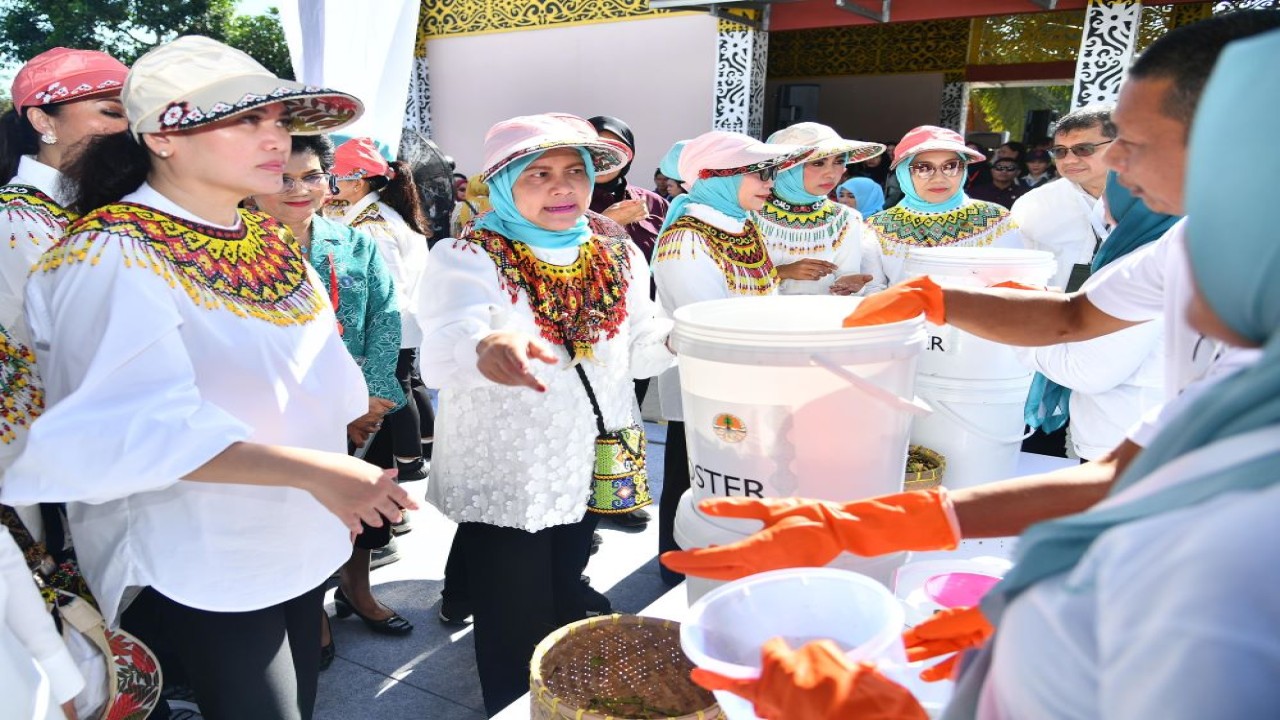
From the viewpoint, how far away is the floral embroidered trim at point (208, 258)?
135 cm

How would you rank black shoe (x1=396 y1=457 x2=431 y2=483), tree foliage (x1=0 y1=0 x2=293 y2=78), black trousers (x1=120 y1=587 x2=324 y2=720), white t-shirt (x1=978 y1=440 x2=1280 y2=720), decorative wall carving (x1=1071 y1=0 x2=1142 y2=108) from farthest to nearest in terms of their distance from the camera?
1. tree foliage (x1=0 y1=0 x2=293 y2=78)
2. decorative wall carving (x1=1071 y1=0 x2=1142 y2=108)
3. black shoe (x1=396 y1=457 x2=431 y2=483)
4. black trousers (x1=120 y1=587 x2=324 y2=720)
5. white t-shirt (x1=978 y1=440 x2=1280 y2=720)

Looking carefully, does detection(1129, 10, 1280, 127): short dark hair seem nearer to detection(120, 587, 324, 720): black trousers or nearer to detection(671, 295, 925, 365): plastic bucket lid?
detection(671, 295, 925, 365): plastic bucket lid

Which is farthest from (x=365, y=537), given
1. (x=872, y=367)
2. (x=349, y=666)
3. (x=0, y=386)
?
(x=872, y=367)

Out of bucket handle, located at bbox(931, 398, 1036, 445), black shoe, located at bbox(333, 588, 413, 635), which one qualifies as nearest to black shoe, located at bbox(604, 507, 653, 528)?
black shoe, located at bbox(333, 588, 413, 635)

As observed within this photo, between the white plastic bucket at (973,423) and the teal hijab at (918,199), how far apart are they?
64.4 inches

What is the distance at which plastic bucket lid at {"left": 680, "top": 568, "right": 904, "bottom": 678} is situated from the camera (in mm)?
1088

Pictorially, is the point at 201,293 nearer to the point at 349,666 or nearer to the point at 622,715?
the point at 622,715

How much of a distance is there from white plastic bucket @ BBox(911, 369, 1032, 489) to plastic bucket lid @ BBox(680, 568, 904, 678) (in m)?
1.30

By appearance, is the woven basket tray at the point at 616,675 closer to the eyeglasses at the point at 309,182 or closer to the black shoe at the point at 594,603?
the black shoe at the point at 594,603

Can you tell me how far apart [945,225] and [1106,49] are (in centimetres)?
434

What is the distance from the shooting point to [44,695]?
3.96 ft

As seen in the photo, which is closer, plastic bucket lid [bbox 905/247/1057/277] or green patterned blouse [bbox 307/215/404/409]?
plastic bucket lid [bbox 905/247/1057/277]

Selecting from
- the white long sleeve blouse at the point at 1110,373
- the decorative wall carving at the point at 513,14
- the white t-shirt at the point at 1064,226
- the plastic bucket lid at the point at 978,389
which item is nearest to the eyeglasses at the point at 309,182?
the plastic bucket lid at the point at 978,389

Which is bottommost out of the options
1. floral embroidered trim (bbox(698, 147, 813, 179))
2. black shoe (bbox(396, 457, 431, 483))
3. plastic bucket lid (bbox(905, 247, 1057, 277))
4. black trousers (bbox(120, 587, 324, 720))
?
black shoe (bbox(396, 457, 431, 483))
